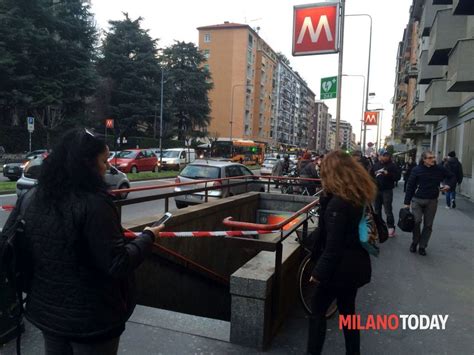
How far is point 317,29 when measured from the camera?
9820 mm

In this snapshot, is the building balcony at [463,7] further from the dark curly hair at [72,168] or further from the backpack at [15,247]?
the backpack at [15,247]

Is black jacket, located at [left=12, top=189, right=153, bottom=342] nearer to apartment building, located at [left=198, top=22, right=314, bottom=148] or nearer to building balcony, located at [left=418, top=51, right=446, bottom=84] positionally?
building balcony, located at [left=418, top=51, right=446, bottom=84]

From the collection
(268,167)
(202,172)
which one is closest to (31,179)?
(202,172)

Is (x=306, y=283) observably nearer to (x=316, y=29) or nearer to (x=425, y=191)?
(x=425, y=191)

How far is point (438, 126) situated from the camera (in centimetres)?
2623

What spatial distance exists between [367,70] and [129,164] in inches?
622

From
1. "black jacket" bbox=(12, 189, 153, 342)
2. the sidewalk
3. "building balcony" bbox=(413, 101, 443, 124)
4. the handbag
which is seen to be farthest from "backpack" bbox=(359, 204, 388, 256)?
"building balcony" bbox=(413, 101, 443, 124)

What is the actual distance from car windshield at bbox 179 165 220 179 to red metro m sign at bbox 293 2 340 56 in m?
4.38

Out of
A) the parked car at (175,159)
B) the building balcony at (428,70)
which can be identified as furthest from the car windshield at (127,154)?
the building balcony at (428,70)

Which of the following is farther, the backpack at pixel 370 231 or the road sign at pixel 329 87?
the road sign at pixel 329 87

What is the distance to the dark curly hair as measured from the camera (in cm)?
188

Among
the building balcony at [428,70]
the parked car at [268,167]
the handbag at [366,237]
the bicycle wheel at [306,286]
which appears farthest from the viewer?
the parked car at [268,167]

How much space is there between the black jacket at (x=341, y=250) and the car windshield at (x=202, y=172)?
31.3 ft

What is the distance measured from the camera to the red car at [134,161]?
25.4 metres
